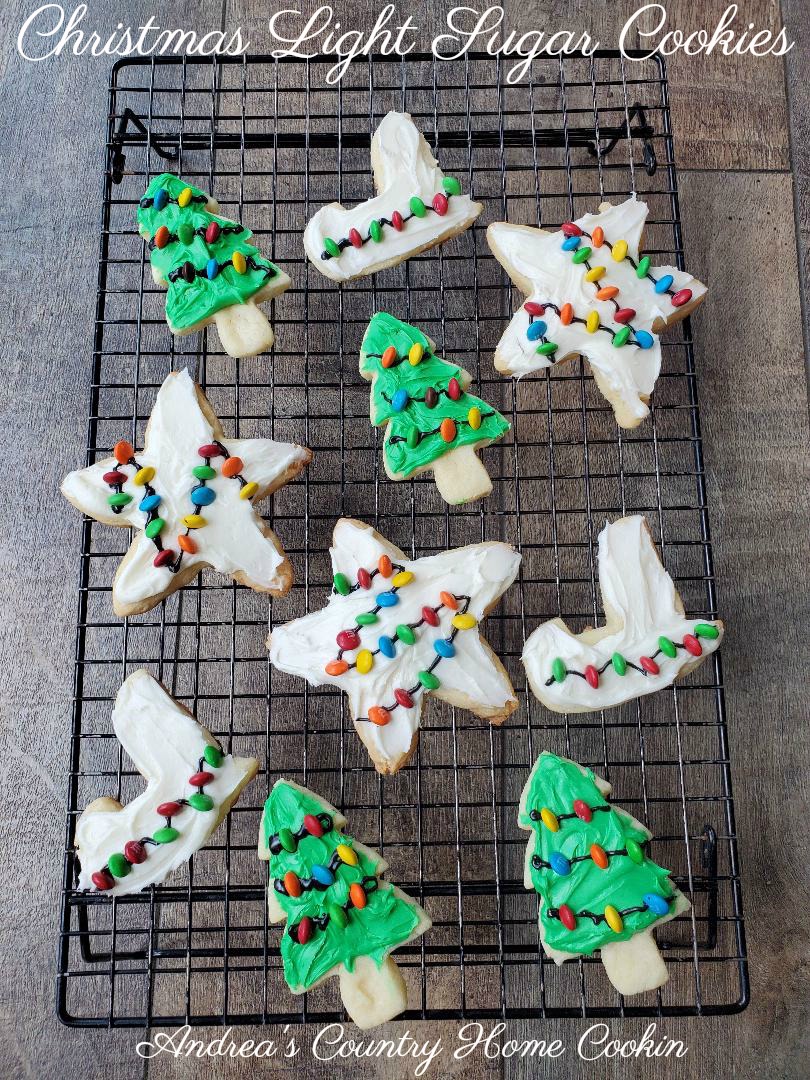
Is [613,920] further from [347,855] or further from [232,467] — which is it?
[232,467]

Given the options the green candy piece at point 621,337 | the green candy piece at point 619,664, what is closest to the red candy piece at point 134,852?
the green candy piece at point 619,664

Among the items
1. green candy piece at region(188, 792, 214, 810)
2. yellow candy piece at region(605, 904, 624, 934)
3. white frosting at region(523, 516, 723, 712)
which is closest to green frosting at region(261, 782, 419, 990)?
green candy piece at region(188, 792, 214, 810)

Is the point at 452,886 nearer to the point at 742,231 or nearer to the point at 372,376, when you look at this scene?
the point at 372,376

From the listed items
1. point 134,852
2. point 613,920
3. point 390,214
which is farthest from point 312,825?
point 390,214

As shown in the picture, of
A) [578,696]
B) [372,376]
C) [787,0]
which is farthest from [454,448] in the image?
[787,0]

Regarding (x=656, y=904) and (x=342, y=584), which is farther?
(x=342, y=584)

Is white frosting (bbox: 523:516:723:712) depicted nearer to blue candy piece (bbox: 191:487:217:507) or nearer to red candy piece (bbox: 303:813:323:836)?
red candy piece (bbox: 303:813:323:836)
